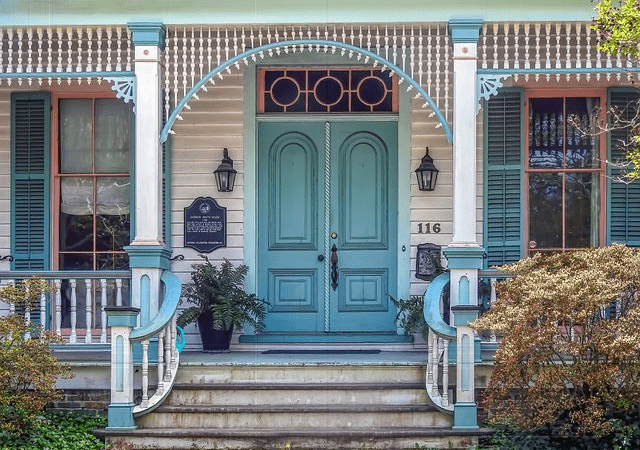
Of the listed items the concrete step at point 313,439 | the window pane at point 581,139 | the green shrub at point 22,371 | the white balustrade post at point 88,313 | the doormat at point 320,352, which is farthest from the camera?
the window pane at point 581,139

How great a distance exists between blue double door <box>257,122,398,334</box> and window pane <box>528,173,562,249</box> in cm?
143

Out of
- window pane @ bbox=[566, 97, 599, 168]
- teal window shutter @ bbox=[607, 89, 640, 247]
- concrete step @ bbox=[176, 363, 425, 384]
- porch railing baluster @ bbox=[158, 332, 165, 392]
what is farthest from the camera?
window pane @ bbox=[566, 97, 599, 168]

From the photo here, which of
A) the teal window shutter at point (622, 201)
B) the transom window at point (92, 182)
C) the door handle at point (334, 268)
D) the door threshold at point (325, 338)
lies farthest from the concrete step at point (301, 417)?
the teal window shutter at point (622, 201)

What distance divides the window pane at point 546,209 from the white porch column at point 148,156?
3.89m

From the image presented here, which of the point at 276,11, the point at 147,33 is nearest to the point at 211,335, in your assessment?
the point at 147,33

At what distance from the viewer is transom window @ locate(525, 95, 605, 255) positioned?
1225 centimetres

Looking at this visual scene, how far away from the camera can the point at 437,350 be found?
10.5 metres

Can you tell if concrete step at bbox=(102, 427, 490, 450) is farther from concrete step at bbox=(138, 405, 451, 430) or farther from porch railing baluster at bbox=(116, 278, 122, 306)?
porch railing baluster at bbox=(116, 278, 122, 306)

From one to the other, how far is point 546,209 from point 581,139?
801 millimetres

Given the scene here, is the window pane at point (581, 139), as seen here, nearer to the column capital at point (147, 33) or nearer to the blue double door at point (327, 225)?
the blue double door at point (327, 225)

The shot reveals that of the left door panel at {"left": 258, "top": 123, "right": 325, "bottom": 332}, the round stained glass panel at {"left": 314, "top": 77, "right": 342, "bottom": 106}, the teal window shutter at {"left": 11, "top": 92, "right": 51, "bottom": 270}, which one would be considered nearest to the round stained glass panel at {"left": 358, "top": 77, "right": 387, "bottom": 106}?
the round stained glass panel at {"left": 314, "top": 77, "right": 342, "bottom": 106}

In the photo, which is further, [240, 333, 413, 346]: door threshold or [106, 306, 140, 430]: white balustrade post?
[240, 333, 413, 346]: door threshold

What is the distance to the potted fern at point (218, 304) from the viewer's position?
38.1 ft

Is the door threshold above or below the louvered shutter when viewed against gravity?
below
